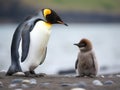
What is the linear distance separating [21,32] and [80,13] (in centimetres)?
3303

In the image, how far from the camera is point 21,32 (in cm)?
776

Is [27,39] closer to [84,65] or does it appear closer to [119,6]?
[84,65]

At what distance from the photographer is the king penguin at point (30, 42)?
7727mm

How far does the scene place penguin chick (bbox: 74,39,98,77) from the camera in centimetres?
799

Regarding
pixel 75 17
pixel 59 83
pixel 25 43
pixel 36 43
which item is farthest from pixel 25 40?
pixel 75 17

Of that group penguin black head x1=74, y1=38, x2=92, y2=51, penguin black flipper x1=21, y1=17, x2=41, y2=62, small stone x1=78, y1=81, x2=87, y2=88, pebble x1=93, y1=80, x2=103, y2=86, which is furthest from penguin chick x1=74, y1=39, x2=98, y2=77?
small stone x1=78, y1=81, x2=87, y2=88

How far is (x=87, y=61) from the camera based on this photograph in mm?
7984

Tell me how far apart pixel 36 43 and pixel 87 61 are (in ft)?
2.28

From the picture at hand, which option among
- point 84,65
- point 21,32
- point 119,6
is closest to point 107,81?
point 84,65

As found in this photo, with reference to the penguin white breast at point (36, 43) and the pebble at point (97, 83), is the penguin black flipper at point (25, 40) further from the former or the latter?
the pebble at point (97, 83)

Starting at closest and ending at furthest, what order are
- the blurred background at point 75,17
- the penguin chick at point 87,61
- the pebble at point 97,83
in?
1. the pebble at point 97,83
2. the penguin chick at point 87,61
3. the blurred background at point 75,17

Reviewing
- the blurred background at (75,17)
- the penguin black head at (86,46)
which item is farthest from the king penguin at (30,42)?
the blurred background at (75,17)

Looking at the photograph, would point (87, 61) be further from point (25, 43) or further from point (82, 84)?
point (82, 84)

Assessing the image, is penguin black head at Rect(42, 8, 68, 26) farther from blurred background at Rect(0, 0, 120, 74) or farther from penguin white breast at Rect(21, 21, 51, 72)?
blurred background at Rect(0, 0, 120, 74)
